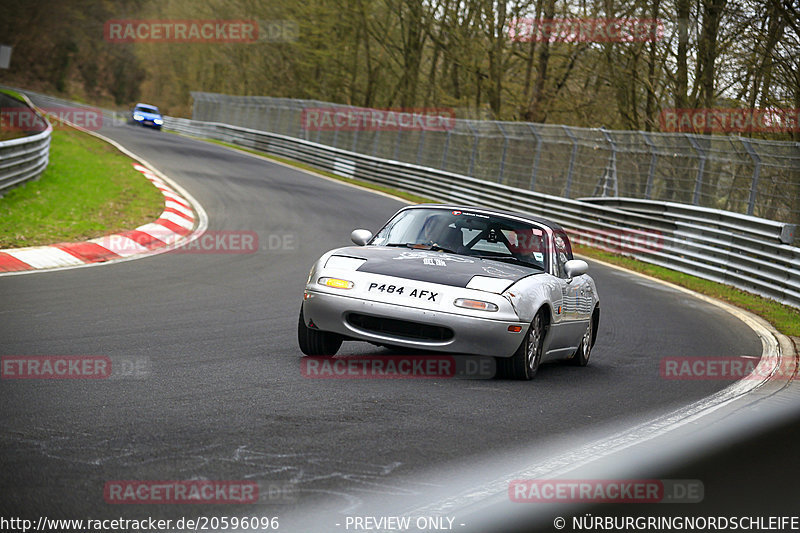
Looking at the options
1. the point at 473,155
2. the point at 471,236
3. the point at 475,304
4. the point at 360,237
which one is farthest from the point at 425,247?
the point at 473,155

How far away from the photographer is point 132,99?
98.8 meters

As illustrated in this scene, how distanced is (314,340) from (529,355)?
158cm

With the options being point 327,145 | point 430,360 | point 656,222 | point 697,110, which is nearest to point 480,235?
point 430,360

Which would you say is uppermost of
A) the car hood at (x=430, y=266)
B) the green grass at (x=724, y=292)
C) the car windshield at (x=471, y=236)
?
the car windshield at (x=471, y=236)

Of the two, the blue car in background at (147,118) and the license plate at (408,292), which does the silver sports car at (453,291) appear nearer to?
the license plate at (408,292)

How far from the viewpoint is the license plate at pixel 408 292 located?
273 inches

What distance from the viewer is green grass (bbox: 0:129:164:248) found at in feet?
45.5

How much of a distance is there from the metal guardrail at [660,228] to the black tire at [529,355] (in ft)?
31.0

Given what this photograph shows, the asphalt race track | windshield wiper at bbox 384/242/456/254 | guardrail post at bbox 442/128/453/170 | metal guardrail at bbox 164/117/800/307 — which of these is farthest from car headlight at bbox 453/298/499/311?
guardrail post at bbox 442/128/453/170

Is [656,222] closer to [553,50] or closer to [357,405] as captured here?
[553,50]

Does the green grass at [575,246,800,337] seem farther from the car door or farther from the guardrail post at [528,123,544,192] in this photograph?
the car door

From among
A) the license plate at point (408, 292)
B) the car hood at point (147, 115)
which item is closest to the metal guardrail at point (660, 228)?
the license plate at point (408, 292)

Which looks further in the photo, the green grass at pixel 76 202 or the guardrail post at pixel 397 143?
the guardrail post at pixel 397 143

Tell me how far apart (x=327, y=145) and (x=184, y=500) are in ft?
122
